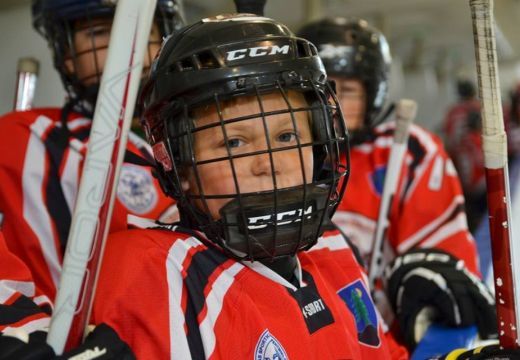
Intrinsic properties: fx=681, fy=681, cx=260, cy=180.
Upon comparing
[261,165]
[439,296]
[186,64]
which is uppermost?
[186,64]

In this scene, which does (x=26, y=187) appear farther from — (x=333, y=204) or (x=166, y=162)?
(x=333, y=204)

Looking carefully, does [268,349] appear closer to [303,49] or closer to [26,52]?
[303,49]

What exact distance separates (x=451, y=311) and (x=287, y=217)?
623mm

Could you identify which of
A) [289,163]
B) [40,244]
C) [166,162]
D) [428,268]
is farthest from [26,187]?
[428,268]

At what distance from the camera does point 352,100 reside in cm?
182

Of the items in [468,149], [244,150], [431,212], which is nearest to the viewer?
[244,150]

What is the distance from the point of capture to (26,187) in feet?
4.44

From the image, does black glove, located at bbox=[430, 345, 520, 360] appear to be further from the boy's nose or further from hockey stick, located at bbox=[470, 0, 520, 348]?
the boy's nose

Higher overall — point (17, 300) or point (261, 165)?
point (261, 165)

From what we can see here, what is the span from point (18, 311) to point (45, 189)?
550 mm

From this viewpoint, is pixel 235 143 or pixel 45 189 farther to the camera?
pixel 45 189

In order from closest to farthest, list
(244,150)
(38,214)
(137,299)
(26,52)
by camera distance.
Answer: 1. (137,299)
2. (244,150)
3. (38,214)
4. (26,52)

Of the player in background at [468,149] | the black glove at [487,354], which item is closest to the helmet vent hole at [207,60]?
the black glove at [487,354]

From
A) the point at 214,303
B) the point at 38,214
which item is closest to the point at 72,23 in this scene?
the point at 38,214
